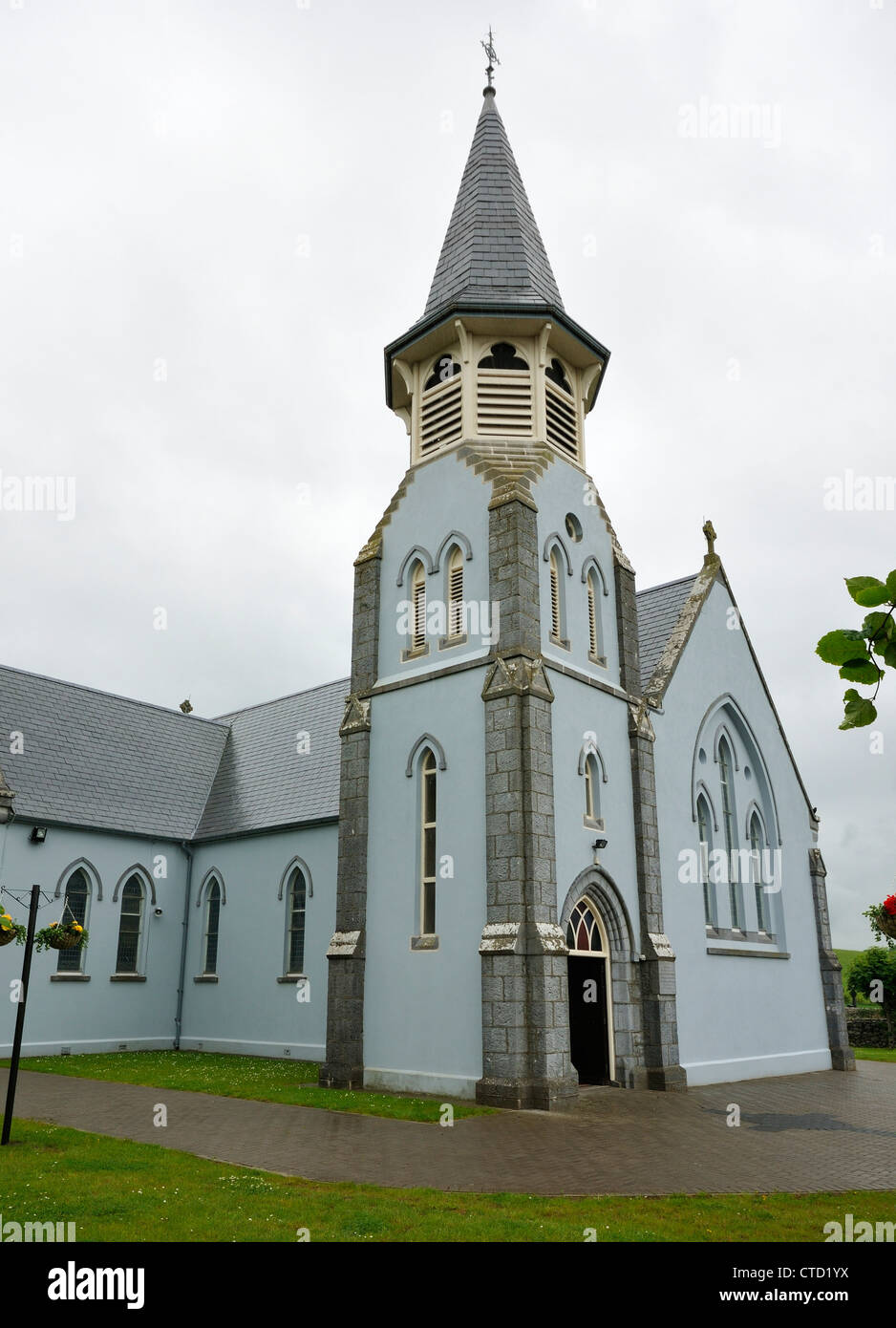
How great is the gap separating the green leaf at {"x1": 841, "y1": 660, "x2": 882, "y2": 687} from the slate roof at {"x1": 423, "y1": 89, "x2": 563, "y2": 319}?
19.1 m

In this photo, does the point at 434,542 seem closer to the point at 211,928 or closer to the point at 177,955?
the point at 211,928

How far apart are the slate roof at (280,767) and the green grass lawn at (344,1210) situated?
50.0ft

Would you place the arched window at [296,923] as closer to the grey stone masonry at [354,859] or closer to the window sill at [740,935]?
the grey stone masonry at [354,859]

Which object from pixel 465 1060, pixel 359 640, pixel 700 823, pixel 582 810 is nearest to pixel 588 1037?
pixel 465 1060

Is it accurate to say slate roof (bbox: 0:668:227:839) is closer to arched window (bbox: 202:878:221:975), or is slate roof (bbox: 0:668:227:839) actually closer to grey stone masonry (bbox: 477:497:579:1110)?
arched window (bbox: 202:878:221:975)

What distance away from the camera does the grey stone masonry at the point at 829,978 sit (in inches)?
990

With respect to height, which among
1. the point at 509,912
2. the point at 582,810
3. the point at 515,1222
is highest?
the point at 582,810

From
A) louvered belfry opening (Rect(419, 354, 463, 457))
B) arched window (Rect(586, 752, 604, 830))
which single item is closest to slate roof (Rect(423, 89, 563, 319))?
louvered belfry opening (Rect(419, 354, 463, 457))

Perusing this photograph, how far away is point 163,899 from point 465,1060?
1436 centimetres

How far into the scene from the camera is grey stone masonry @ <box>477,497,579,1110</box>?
15.7 metres

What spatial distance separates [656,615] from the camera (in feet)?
83.4
